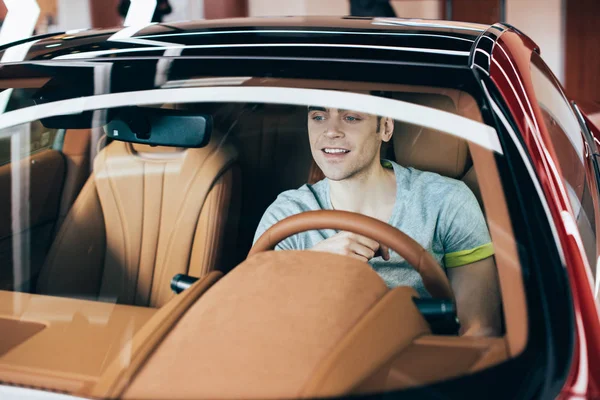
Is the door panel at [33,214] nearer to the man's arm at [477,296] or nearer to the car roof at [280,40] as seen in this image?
the car roof at [280,40]

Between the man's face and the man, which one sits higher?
the man's face

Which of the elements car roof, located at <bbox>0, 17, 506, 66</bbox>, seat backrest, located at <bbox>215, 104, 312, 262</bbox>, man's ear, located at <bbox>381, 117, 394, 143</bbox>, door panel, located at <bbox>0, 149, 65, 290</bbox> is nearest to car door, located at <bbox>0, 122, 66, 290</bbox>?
door panel, located at <bbox>0, 149, 65, 290</bbox>

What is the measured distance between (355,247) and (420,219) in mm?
146

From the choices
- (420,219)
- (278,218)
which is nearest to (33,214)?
(278,218)

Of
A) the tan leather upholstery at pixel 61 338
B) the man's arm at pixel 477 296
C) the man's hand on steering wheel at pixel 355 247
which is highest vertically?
the man's hand on steering wheel at pixel 355 247

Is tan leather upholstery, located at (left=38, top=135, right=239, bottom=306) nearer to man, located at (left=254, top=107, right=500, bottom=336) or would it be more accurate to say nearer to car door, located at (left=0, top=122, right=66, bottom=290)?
car door, located at (left=0, top=122, right=66, bottom=290)

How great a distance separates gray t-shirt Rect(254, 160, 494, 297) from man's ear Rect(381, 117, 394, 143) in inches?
3.1

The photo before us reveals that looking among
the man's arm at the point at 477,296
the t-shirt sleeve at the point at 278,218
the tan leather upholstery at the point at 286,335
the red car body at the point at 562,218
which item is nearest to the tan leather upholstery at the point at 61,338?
the tan leather upholstery at the point at 286,335

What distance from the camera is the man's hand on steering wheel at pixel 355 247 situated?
3.99 ft

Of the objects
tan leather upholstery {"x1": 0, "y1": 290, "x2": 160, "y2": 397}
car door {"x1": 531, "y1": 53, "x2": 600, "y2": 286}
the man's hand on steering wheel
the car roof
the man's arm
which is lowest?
tan leather upholstery {"x1": 0, "y1": 290, "x2": 160, "y2": 397}

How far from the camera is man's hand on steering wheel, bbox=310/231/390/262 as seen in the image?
1.22 meters

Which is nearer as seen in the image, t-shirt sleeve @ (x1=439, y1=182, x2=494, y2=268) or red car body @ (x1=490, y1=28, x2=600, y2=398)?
red car body @ (x1=490, y1=28, x2=600, y2=398)

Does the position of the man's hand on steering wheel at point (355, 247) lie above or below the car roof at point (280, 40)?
below

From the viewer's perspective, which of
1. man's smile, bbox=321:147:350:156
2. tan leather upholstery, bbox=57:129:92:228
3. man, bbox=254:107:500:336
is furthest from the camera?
tan leather upholstery, bbox=57:129:92:228
